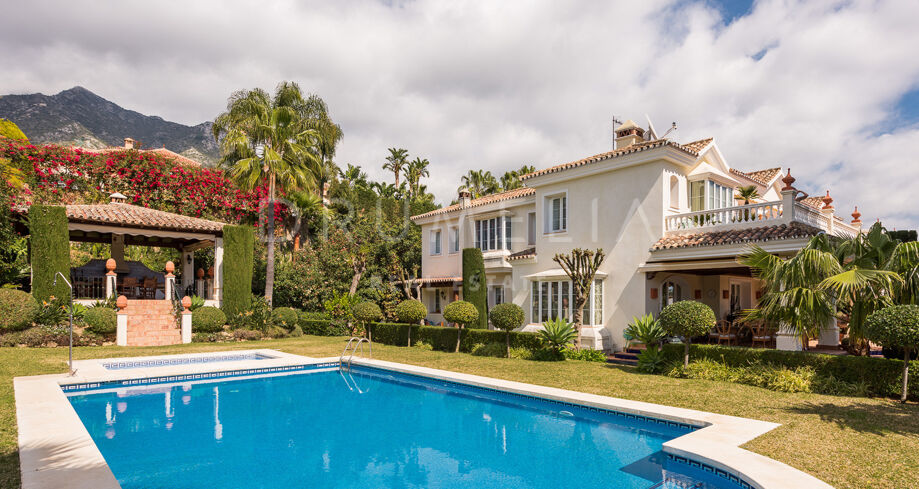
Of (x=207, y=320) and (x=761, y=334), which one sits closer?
(x=761, y=334)

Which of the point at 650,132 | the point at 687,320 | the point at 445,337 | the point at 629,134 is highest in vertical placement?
the point at 650,132

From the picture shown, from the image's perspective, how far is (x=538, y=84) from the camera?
22359mm

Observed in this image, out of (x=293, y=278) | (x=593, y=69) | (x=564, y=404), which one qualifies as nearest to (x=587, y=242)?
(x=593, y=69)

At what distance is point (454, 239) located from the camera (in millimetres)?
28688

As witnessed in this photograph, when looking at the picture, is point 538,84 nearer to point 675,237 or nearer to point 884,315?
point 675,237

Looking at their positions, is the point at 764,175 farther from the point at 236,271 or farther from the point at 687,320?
the point at 236,271

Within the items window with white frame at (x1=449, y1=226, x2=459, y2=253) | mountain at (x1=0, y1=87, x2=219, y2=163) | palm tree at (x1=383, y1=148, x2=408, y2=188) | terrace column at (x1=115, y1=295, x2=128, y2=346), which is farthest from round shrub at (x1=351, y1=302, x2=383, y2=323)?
mountain at (x1=0, y1=87, x2=219, y2=163)

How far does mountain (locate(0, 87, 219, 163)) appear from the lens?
7538 centimetres

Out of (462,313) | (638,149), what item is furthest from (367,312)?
(638,149)

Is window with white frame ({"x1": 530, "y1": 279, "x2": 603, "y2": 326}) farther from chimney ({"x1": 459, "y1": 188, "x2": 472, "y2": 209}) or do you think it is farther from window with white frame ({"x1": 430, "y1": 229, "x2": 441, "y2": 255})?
window with white frame ({"x1": 430, "y1": 229, "x2": 441, "y2": 255})

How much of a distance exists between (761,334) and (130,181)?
3281cm

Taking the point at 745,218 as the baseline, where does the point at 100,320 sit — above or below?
below

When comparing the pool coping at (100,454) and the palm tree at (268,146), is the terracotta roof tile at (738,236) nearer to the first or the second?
the pool coping at (100,454)

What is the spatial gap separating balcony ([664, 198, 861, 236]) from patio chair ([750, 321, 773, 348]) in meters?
3.25
